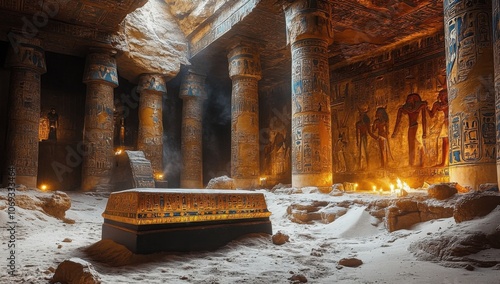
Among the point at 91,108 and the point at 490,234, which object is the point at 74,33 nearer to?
the point at 91,108

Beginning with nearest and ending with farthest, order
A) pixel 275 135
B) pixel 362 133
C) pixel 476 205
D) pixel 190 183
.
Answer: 1. pixel 476 205
2. pixel 362 133
3. pixel 190 183
4. pixel 275 135

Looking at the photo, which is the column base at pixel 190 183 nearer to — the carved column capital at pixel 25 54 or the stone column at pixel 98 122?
the stone column at pixel 98 122

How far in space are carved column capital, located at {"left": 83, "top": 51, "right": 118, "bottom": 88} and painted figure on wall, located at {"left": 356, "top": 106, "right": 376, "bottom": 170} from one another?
27.5 feet

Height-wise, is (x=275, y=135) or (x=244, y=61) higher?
(x=244, y=61)

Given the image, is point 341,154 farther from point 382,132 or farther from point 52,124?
point 52,124

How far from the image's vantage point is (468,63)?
514 centimetres

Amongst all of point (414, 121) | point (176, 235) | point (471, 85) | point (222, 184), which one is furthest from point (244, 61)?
point (176, 235)

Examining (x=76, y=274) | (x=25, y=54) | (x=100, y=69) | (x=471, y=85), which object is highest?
(x=25, y=54)

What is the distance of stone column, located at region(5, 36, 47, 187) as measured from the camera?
9783 millimetres

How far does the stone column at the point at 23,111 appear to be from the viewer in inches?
385

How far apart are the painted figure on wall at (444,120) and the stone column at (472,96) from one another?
17.8ft

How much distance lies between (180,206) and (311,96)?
4945mm

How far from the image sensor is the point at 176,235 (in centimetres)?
395

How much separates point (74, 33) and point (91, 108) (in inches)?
89.8
